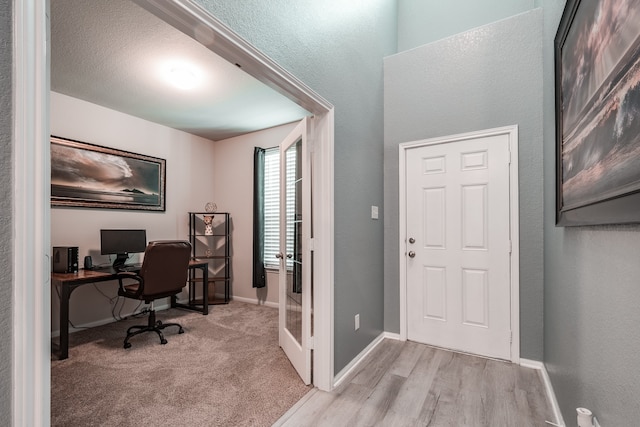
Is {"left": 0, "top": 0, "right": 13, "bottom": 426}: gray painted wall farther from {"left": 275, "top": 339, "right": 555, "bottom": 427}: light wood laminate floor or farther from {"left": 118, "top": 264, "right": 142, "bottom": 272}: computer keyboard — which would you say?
{"left": 118, "top": 264, "right": 142, "bottom": 272}: computer keyboard

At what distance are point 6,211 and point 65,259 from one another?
2963 millimetres

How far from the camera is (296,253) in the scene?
2473 mm

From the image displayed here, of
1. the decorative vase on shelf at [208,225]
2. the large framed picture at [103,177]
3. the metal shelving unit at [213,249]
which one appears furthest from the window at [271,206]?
the large framed picture at [103,177]

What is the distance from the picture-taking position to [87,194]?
3.41m

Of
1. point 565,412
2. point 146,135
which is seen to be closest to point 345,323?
point 565,412

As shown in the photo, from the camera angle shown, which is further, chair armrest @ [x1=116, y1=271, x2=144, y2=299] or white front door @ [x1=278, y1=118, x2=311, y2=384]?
chair armrest @ [x1=116, y1=271, x2=144, y2=299]

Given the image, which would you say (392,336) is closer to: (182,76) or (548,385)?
(548,385)

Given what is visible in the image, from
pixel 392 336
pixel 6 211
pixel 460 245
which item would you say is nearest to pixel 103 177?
pixel 6 211

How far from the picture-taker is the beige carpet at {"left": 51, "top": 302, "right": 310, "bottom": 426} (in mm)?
1835

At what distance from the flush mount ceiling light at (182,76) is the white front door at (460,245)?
2200 mm

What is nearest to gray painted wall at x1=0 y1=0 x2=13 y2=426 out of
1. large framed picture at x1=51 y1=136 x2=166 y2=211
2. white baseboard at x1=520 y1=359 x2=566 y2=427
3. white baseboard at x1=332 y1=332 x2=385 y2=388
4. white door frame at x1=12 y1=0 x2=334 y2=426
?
Answer: white door frame at x1=12 y1=0 x2=334 y2=426

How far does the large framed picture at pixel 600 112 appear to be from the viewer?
0.77 metres

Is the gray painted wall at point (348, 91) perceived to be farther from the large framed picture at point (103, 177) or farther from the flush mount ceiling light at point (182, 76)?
the large framed picture at point (103, 177)

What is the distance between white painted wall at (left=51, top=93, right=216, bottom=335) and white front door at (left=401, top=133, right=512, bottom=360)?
3260 millimetres
